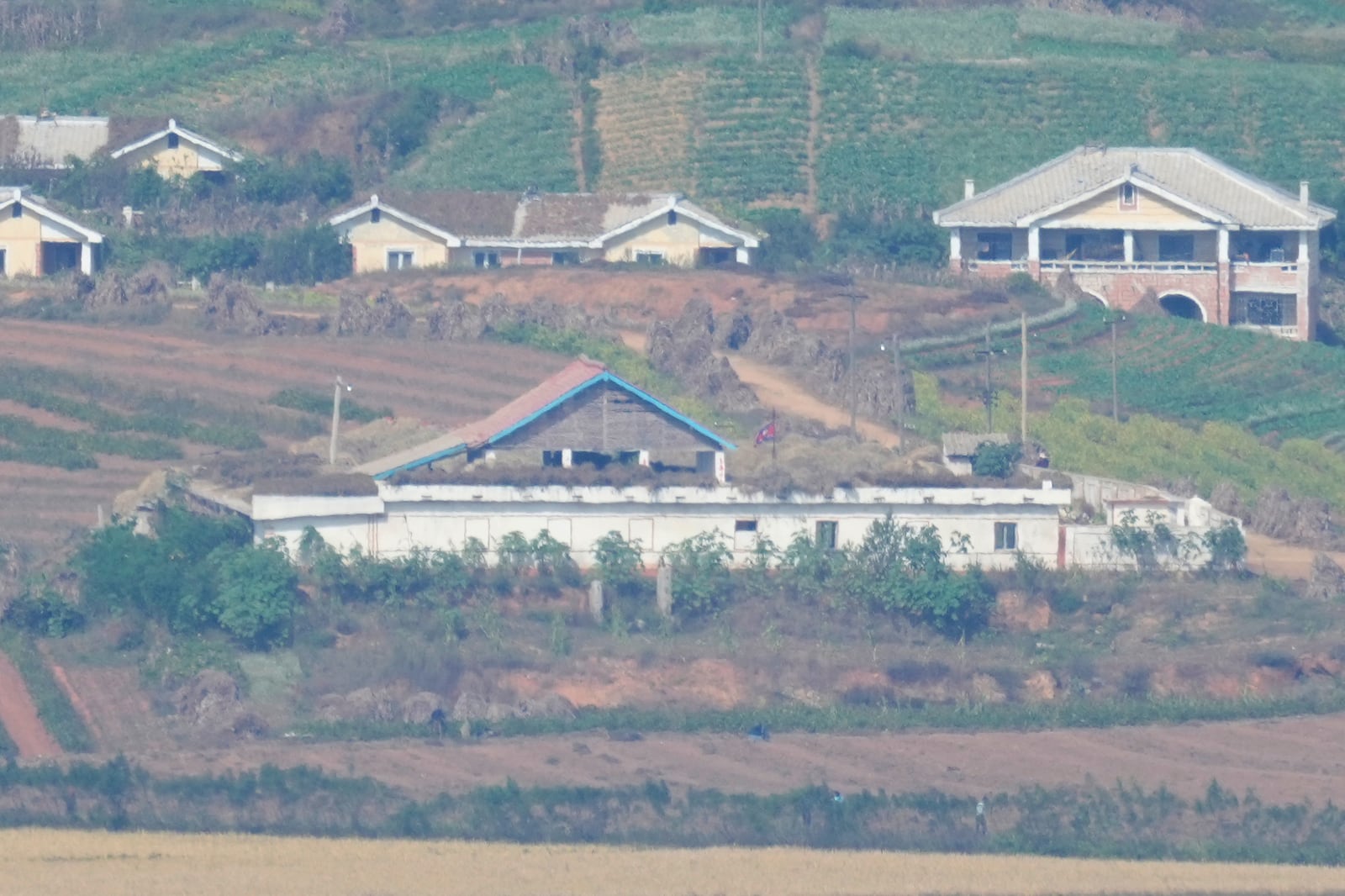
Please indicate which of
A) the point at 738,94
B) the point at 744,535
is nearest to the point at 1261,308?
the point at 738,94

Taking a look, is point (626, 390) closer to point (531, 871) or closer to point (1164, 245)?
point (531, 871)

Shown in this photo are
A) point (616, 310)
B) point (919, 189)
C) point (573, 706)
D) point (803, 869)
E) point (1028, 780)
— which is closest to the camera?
point (803, 869)

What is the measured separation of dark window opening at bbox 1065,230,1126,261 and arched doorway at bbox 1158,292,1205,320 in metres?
1.57

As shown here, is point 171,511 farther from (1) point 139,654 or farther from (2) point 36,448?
(2) point 36,448

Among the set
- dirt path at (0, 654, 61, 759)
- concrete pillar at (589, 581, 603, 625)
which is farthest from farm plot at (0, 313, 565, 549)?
concrete pillar at (589, 581, 603, 625)

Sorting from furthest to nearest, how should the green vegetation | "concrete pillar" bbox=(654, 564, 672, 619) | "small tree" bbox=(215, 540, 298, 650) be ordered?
1. "concrete pillar" bbox=(654, 564, 672, 619)
2. "small tree" bbox=(215, 540, 298, 650)
3. the green vegetation

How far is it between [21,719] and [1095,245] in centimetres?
3973

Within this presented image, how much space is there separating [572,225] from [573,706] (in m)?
33.2

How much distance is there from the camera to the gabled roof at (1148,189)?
78125 millimetres

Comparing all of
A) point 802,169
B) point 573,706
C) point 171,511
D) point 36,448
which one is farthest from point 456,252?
point 573,706

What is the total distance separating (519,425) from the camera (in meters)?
54.0

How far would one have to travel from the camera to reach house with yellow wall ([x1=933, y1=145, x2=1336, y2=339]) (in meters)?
77.8

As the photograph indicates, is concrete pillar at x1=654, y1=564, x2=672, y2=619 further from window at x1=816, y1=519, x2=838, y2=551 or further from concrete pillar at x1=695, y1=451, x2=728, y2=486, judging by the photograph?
concrete pillar at x1=695, y1=451, x2=728, y2=486

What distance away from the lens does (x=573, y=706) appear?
47188 mm
